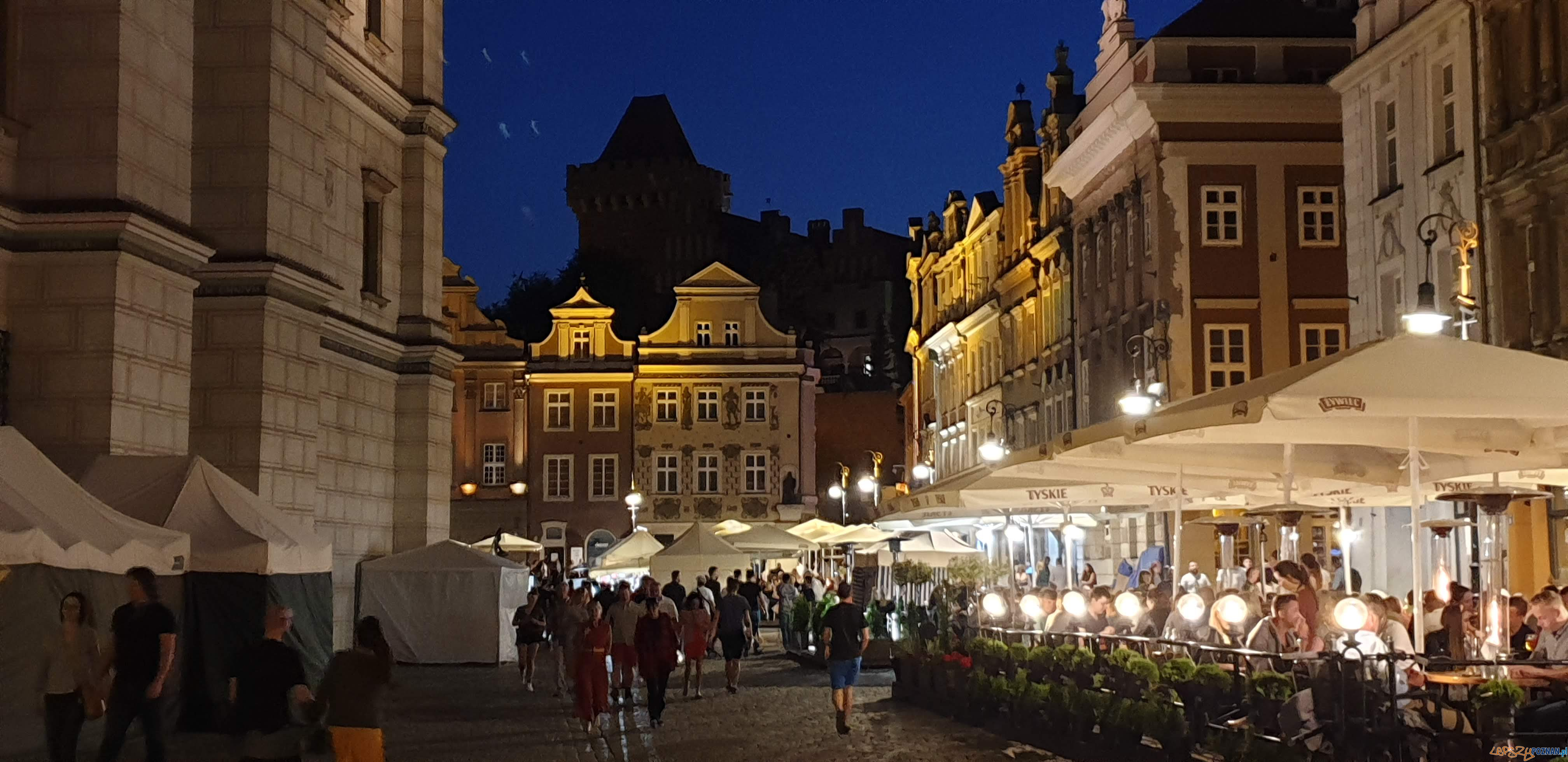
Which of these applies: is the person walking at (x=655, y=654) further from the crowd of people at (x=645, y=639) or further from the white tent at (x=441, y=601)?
the white tent at (x=441, y=601)

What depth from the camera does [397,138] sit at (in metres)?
35.2

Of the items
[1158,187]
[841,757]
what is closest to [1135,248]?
[1158,187]

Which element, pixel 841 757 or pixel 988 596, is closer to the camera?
pixel 841 757

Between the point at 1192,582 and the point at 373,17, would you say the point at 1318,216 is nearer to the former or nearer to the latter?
the point at 1192,582

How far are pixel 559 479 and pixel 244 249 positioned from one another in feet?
158

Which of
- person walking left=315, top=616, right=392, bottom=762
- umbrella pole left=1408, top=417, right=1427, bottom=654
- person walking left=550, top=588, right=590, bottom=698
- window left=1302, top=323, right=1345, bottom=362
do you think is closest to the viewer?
person walking left=315, top=616, right=392, bottom=762

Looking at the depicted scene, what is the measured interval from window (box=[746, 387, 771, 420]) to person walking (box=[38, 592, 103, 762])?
5990 centimetres

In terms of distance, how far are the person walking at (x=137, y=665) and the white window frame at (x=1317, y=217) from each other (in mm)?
31266

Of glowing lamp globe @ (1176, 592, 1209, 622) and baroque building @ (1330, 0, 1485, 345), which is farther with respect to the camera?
baroque building @ (1330, 0, 1485, 345)

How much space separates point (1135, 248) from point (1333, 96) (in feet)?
17.5

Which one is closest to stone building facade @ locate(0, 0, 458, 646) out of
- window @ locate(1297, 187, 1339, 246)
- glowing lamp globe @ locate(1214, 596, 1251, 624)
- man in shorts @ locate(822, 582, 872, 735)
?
man in shorts @ locate(822, 582, 872, 735)

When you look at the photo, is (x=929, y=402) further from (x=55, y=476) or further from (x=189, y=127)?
(x=55, y=476)

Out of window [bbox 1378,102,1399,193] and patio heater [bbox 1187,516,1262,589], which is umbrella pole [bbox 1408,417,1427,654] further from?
window [bbox 1378,102,1399,193]

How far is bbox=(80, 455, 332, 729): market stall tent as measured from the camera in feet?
66.8
